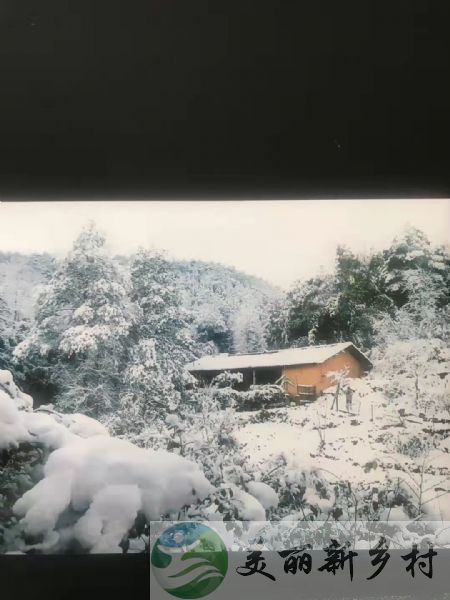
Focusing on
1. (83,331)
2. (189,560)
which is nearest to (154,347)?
(83,331)

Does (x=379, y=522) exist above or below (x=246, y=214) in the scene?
below

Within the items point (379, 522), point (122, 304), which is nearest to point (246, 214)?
point (122, 304)

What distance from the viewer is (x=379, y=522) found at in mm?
2250

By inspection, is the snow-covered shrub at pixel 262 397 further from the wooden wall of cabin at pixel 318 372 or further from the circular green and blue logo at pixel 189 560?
the circular green and blue logo at pixel 189 560

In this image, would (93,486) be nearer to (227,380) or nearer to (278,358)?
(227,380)

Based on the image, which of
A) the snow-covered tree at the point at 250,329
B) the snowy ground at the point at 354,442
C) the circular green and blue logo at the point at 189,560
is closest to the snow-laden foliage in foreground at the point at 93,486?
the circular green and blue logo at the point at 189,560

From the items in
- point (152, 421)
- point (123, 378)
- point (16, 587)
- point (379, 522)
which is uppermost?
point (123, 378)

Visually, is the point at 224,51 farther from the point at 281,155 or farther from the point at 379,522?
the point at 379,522

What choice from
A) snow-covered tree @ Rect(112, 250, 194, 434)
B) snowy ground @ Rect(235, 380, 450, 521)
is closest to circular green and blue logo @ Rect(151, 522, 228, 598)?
snowy ground @ Rect(235, 380, 450, 521)

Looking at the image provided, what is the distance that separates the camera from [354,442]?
7.47ft

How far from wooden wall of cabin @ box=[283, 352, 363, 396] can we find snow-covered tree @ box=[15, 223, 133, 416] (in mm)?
688

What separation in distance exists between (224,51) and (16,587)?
2269 millimetres

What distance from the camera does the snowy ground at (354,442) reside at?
227 cm

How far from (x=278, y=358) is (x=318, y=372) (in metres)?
0.17
